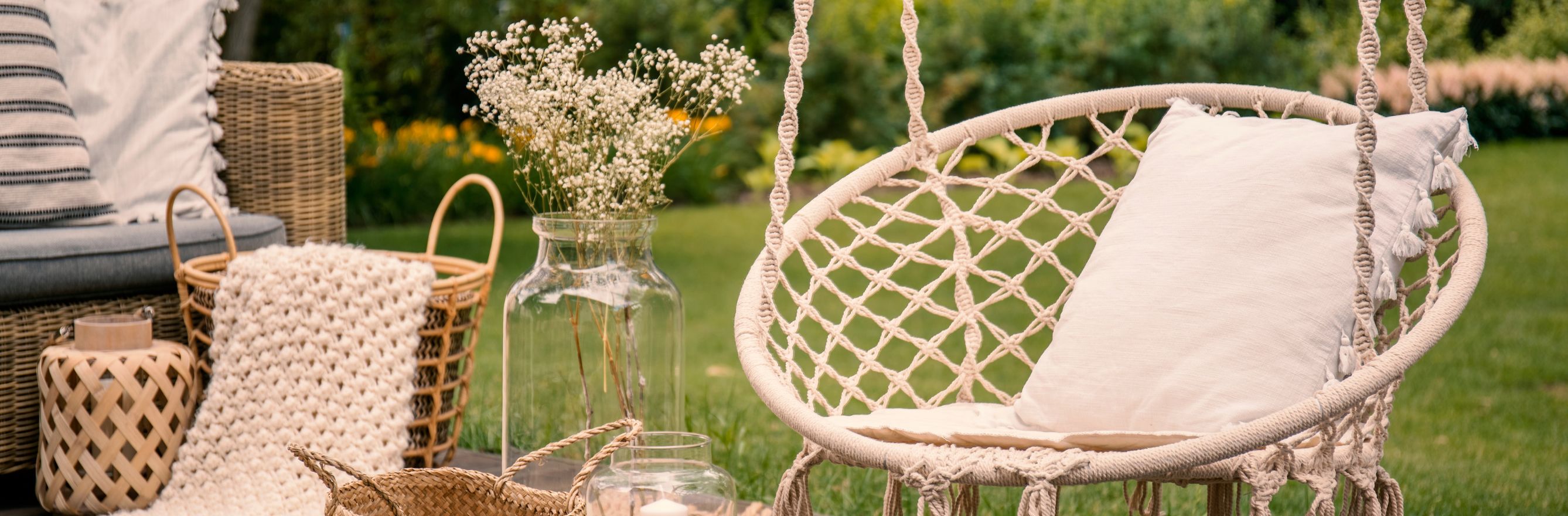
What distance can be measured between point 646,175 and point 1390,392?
0.93 meters

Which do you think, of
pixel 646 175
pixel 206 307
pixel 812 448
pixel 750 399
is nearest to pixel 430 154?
pixel 750 399

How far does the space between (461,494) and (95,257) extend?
85 cm

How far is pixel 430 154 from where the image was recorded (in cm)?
620

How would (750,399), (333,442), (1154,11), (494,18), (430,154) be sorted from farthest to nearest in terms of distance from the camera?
(1154,11)
(494,18)
(430,154)
(750,399)
(333,442)

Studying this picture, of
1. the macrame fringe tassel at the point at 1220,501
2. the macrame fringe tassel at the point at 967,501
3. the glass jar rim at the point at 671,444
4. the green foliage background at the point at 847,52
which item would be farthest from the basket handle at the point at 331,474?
the green foliage background at the point at 847,52

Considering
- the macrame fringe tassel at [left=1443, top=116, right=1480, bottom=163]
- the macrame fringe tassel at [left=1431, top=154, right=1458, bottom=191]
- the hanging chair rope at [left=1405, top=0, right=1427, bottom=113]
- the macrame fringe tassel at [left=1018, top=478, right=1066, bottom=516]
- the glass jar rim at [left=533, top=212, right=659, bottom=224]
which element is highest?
the hanging chair rope at [left=1405, top=0, right=1427, bottom=113]

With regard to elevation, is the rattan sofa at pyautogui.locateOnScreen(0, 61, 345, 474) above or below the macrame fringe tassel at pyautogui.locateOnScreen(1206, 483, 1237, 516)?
above

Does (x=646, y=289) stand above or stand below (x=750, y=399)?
above

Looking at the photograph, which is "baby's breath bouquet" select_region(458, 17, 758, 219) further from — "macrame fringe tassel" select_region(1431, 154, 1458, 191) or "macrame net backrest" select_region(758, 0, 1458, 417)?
"macrame fringe tassel" select_region(1431, 154, 1458, 191)

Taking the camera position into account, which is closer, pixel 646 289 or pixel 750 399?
pixel 646 289

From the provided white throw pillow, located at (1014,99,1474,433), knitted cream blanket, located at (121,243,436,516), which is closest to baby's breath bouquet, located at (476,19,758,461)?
knitted cream blanket, located at (121,243,436,516)

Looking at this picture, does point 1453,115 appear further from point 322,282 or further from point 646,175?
point 322,282

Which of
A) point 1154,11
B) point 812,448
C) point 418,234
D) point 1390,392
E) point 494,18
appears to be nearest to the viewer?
point 1390,392

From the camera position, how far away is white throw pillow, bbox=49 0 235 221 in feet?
7.78
